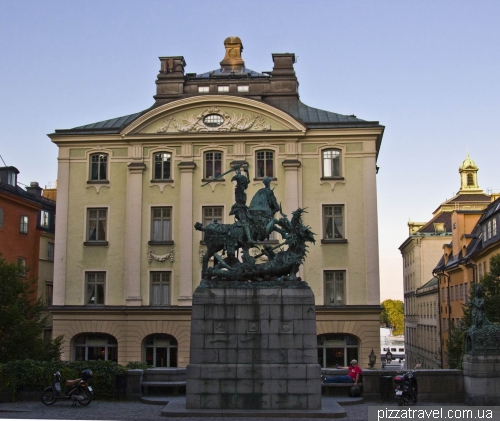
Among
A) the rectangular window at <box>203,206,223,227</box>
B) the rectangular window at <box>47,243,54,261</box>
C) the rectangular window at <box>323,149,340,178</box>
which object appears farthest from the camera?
the rectangular window at <box>47,243,54,261</box>

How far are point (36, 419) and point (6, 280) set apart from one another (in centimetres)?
1900

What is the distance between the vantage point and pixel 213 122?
44031 mm

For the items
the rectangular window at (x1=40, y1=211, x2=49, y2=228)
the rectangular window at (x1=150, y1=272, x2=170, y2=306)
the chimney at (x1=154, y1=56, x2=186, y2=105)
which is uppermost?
the chimney at (x1=154, y1=56, x2=186, y2=105)

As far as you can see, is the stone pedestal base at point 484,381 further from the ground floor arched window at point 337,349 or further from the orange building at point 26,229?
the orange building at point 26,229

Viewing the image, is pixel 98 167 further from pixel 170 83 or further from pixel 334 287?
pixel 334 287

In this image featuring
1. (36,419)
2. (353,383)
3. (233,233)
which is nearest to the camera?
(36,419)

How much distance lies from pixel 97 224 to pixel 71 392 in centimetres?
2219

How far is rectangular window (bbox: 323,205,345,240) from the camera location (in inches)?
1686

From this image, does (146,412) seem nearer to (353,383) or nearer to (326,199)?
(353,383)

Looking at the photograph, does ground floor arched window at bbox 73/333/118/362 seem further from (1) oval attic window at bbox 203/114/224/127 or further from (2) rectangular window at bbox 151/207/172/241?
(1) oval attic window at bbox 203/114/224/127

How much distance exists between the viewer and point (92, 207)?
145 ft

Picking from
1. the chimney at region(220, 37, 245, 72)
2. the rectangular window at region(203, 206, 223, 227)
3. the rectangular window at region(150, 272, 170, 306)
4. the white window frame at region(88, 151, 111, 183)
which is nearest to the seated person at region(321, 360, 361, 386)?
the rectangular window at region(150, 272, 170, 306)

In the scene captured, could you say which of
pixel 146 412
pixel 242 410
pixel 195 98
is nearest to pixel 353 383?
pixel 242 410

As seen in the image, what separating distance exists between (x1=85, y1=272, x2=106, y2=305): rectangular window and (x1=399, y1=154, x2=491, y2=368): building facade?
3158 cm
